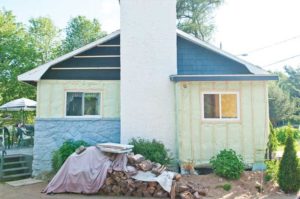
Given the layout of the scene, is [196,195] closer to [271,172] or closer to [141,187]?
[141,187]

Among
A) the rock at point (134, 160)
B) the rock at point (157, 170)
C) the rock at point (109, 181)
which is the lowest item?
the rock at point (109, 181)

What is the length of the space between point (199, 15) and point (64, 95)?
17.6 meters

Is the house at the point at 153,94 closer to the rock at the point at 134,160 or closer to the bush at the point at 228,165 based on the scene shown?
the bush at the point at 228,165

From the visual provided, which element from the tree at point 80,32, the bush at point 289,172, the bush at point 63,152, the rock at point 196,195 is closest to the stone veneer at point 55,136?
the bush at point 63,152

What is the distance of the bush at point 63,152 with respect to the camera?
345 inches

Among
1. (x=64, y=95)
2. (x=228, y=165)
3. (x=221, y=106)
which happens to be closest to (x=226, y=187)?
(x=228, y=165)

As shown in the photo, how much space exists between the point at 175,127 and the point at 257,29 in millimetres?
15252

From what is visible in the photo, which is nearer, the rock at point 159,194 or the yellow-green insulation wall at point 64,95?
the rock at point 159,194

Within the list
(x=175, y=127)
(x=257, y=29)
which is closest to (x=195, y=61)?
(x=175, y=127)

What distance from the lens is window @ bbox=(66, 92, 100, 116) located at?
33.6ft

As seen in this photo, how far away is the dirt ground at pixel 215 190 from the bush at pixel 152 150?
89cm

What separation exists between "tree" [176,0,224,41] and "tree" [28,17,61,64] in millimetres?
13498

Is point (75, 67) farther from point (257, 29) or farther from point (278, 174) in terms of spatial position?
point (257, 29)

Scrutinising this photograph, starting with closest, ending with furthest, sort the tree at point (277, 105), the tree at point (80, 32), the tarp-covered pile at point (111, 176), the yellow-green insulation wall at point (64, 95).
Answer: the tarp-covered pile at point (111, 176)
the yellow-green insulation wall at point (64, 95)
the tree at point (80, 32)
the tree at point (277, 105)
